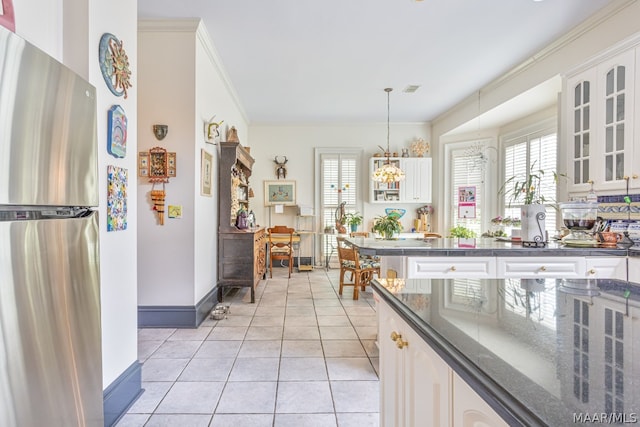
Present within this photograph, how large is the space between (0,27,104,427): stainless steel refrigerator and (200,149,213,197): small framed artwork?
2.21 metres

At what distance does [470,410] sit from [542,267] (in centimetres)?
230

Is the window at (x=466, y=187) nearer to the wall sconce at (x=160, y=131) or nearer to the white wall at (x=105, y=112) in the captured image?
the wall sconce at (x=160, y=131)

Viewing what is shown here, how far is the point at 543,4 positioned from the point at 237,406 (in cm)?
412

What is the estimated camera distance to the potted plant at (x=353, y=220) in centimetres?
643

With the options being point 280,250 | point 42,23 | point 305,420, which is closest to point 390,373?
point 305,420

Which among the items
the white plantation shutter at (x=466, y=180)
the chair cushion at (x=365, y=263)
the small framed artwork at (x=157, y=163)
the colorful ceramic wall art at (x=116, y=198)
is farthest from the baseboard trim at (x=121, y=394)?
the white plantation shutter at (x=466, y=180)

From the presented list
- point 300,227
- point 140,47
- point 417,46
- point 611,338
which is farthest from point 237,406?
point 300,227

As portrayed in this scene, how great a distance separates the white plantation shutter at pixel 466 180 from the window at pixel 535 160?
505mm

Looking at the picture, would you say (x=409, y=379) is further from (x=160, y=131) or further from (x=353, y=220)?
(x=353, y=220)

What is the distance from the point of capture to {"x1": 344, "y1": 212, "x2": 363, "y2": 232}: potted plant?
6.43 m

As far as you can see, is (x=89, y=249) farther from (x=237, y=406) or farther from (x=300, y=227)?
(x=300, y=227)

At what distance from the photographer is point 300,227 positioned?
22.1ft

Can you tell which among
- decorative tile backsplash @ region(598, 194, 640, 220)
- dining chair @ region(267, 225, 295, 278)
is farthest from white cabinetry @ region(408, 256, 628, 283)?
dining chair @ region(267, 225, 295, 278)

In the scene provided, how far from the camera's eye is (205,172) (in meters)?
3.46
